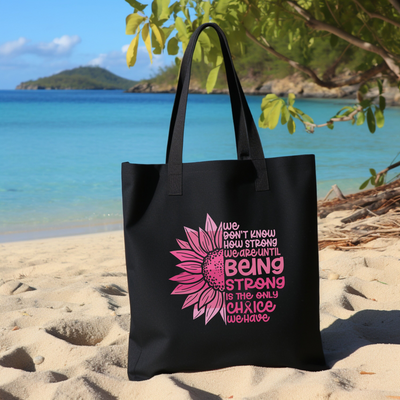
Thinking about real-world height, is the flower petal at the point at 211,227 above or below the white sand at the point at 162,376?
above

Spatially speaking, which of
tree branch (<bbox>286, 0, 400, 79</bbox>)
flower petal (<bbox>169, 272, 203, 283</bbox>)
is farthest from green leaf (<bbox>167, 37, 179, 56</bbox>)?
flower petal (<bbox>169, 272, 203, 283</bbox>)

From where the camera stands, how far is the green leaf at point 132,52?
157cm

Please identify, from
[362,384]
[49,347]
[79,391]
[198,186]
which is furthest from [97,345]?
[362,384]

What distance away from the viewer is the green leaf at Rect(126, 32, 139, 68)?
157cm

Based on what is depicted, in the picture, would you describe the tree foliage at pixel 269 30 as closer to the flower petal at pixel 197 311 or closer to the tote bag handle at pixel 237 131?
the tote bag handle at pixel 237 131

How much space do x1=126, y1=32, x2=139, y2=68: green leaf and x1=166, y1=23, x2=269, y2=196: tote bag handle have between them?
37 cm

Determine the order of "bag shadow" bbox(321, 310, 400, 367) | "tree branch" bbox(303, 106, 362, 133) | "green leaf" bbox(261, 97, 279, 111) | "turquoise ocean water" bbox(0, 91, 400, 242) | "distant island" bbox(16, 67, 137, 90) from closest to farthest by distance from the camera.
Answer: "bag shadow" bbox(321, 310, 400, 367), "green leaf" bbox(261, 97, 279, 111), "tree branch" bbox(303, 106, 362, 133), "turquoise ocean water" bbox(0, 91, 400, 242), "distant island" bbox(16, 67, 137, 90)

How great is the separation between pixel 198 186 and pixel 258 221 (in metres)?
0.22

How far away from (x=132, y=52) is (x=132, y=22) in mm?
113

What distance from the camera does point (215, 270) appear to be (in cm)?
127

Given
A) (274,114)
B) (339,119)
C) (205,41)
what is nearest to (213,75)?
(205,41)

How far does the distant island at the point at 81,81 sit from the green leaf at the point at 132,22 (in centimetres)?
11644

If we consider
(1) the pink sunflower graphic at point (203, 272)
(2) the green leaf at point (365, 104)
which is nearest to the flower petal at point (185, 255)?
(1) the pink sunflower graphic at point (203, 272)

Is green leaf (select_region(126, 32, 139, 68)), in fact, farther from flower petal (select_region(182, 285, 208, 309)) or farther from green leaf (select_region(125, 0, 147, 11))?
flower petal (select_region(182, 285, 208, 309))
